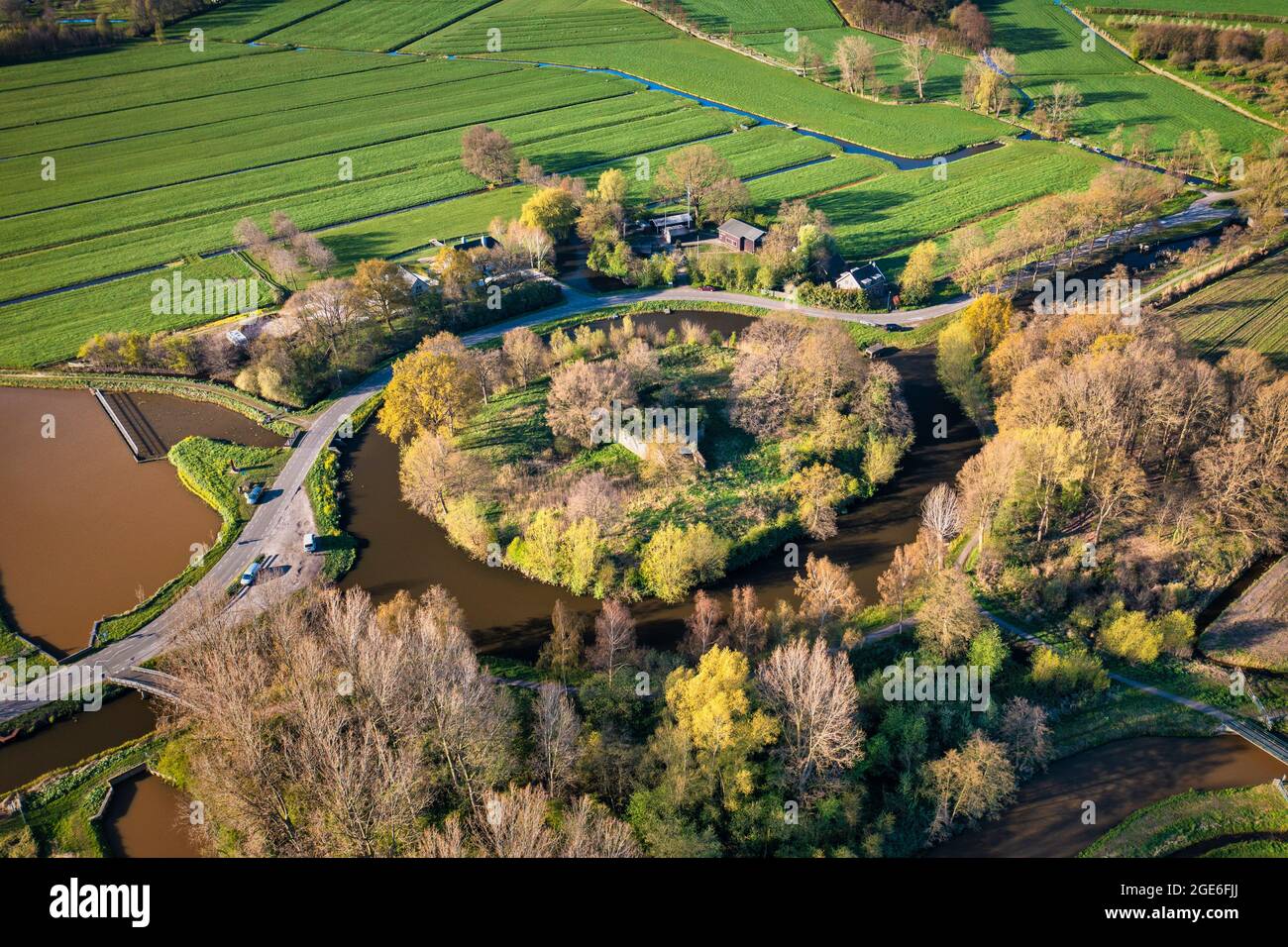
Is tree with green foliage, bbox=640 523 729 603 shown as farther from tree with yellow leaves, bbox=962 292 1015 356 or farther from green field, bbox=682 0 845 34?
green field, bbox=682 0 845 34

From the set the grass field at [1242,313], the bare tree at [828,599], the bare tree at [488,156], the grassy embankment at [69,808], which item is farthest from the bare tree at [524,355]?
the grass field at [1242,313]

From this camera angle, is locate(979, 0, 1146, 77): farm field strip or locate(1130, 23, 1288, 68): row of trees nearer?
locate(1130, 23, 1288, 68): row of trees

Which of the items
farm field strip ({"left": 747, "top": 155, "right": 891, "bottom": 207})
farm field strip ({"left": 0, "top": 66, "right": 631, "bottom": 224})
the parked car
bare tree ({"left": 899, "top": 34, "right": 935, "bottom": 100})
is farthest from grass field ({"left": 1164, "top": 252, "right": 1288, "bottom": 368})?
farm field strip ({"left": 0, "top": 66, "right": 631, "bottom": 224})

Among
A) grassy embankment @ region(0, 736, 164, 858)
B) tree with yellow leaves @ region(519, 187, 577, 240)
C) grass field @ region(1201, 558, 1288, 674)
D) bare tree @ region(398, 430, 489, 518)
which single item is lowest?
grassy embankment @ region(0, 736, 164, 858)

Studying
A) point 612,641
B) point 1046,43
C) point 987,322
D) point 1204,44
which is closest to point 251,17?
point 1046,43

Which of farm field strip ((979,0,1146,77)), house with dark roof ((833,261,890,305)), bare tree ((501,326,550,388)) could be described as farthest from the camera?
farm field strip ((979,0,1146,77))
